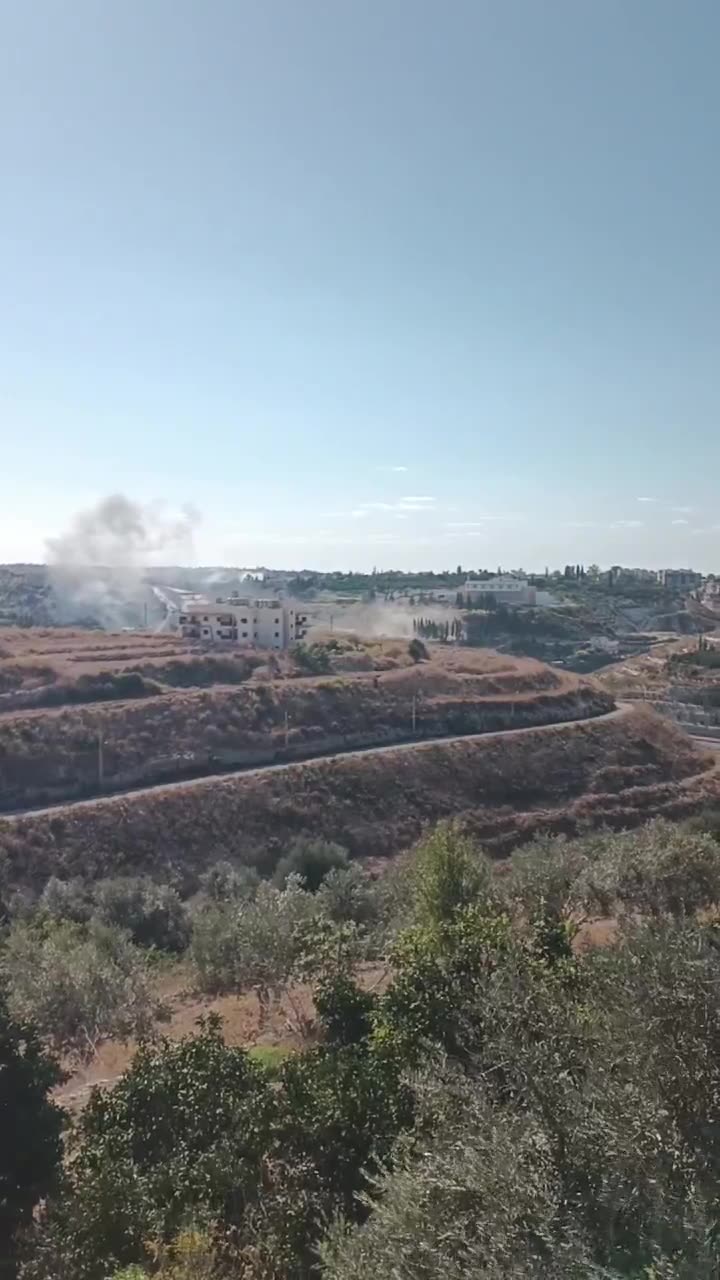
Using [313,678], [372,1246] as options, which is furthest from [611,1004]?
[313,678]

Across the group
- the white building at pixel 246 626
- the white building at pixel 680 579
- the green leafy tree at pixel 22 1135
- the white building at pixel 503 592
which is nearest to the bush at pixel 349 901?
the green leafy tree at pixel 22 1135

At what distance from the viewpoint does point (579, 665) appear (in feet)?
290

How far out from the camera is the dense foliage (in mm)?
4543

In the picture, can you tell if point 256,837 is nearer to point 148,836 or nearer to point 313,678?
point 148,836

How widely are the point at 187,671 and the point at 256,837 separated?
67.0 ft

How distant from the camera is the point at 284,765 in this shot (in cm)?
4238

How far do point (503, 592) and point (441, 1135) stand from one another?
12803cm

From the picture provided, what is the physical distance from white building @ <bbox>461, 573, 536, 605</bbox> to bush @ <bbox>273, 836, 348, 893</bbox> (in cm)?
9034

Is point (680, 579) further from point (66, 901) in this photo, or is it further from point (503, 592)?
point (66, 901)

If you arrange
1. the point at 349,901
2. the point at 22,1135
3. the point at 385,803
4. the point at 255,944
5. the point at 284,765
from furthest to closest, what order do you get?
the point at 284,765, the point at 385,803, the point at 349,901, the point at 255,944, the point at 22,1135

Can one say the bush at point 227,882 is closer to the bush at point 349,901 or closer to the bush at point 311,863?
the bush at point 311,863

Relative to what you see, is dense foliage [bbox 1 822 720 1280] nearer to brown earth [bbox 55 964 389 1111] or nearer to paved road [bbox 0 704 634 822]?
brown earth [bbox 55 964 389 1111]

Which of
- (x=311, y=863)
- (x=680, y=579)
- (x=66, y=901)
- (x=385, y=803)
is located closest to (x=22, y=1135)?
(x=66, y=901)

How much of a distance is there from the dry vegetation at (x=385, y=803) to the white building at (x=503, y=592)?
73.8 metres
